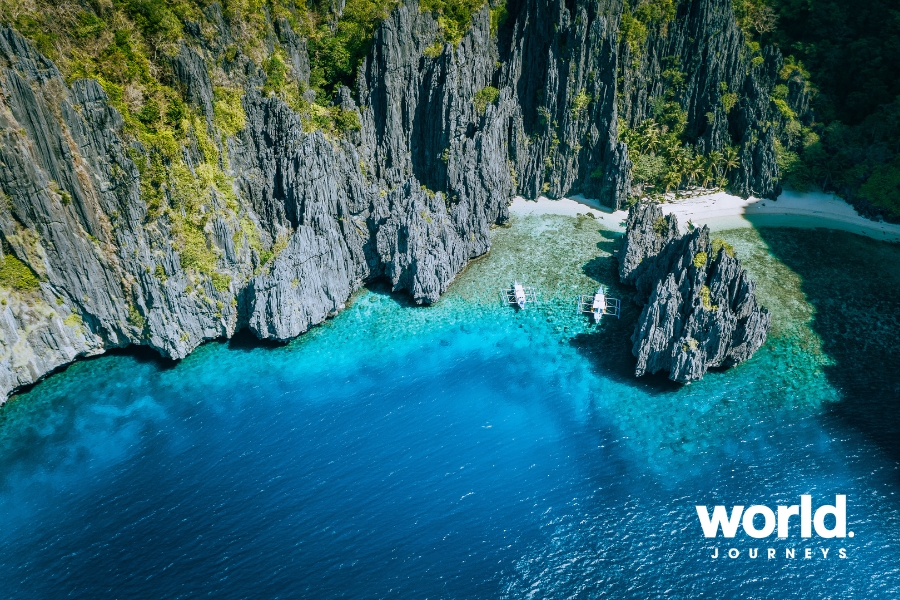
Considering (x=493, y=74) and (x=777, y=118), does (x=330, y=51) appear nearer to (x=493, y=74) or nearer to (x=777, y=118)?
(x=493, y=74)

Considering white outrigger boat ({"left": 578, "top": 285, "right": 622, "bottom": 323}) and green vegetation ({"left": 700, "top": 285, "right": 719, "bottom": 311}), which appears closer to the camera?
green vegetation ({"left": 700, "top": 285, "right": 719, "bottom": 311})

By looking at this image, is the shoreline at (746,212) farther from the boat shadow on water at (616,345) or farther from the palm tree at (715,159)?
the boat shadow on water at (616,345)

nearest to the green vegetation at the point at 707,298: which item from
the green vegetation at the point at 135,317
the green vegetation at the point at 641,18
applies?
the green vegetation at the point at 641,18

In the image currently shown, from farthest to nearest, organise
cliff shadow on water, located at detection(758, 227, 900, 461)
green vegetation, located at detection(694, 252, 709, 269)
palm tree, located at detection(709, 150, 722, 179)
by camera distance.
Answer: palm tree, located at detection(709, 150, 722, 179) → green vegetation, located at detection(694, 252, 709, 269) → cliff shadow on water, located at detection(758, 227, 900, 461)

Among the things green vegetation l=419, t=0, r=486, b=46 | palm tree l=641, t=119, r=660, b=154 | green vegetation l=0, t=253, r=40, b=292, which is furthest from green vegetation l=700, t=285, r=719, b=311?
green vegetation l=0, t=253, r=40, b=292

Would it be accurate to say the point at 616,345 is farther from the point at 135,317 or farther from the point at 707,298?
the point at 135,317

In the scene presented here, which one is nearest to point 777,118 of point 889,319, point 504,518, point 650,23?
point 650,23

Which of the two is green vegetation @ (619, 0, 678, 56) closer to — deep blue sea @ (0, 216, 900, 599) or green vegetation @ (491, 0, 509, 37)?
green vegetation @ (491, 0, 509, 37)
